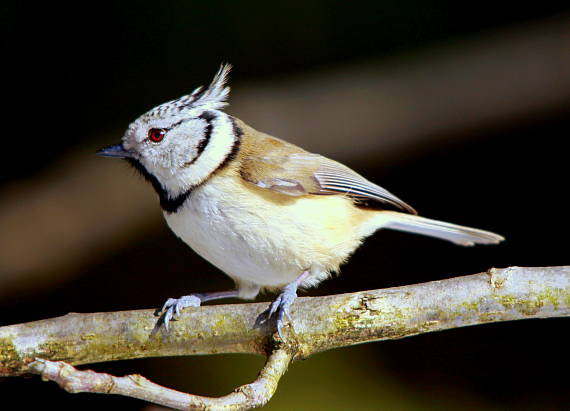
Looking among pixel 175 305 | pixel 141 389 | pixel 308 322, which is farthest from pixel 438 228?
pixel 141 389

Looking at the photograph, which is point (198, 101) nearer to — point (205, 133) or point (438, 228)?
point (205, 133)

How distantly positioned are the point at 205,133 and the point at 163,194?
24cm

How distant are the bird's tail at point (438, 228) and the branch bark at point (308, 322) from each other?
751mm

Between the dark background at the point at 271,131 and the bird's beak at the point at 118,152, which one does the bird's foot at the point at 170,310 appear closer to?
the bird's beak at the point at 118,152

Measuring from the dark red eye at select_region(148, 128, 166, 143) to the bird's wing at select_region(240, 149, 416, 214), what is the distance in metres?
0.27

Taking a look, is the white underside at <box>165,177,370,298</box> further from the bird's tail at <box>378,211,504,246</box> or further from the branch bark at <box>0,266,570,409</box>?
the bird's tail at <box>378,211,504,246</box>

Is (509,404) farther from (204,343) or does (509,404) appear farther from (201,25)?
(201,25)

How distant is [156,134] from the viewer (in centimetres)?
223

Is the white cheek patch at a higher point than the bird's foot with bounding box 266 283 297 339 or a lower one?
higher

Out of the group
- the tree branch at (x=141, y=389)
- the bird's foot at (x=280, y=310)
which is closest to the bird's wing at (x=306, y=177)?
the bird's foot at (x=280, y=310)

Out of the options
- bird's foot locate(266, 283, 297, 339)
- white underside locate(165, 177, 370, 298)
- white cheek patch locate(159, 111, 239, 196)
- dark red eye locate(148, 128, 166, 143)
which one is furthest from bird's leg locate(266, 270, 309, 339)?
dark red eye locate(148, 128, 166, 143)

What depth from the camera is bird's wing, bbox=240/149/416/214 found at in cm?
220

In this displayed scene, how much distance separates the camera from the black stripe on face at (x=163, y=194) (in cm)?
217

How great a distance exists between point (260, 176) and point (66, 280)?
73.2 inches
